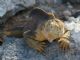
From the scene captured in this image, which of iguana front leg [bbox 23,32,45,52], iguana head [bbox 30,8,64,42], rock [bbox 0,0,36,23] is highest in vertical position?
rock [bbox 0,0,36,23]

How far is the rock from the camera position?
5.13m

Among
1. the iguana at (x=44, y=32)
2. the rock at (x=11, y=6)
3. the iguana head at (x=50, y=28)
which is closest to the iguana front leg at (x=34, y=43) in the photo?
the iguana at (x=44, y=32)

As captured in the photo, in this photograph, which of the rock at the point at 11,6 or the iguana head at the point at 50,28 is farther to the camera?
the rock at the point at 11,6

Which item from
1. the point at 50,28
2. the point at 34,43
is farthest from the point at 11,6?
the point at 50,28

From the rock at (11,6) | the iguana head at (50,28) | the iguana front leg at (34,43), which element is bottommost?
the iguana front leg at (34,43)

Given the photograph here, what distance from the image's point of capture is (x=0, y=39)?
484 cm

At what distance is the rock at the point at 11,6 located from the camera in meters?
5.13

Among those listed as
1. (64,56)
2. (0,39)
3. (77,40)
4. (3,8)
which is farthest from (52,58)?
(3,8)

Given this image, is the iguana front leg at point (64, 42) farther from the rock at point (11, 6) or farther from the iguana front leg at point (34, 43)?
the rock at point (11, 6)

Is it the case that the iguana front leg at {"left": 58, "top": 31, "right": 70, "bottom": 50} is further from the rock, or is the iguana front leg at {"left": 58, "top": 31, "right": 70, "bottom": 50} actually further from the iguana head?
the rock

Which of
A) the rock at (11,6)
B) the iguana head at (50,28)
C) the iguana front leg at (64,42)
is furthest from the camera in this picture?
the rock at (11,6)

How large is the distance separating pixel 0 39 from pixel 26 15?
0.90 metres

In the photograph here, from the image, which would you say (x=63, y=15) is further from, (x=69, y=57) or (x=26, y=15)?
(x=69, y=57)

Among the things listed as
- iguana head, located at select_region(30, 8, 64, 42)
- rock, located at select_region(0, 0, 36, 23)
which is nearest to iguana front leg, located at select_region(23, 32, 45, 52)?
iguana head, located at select_region(30, 8, 64, 42)
